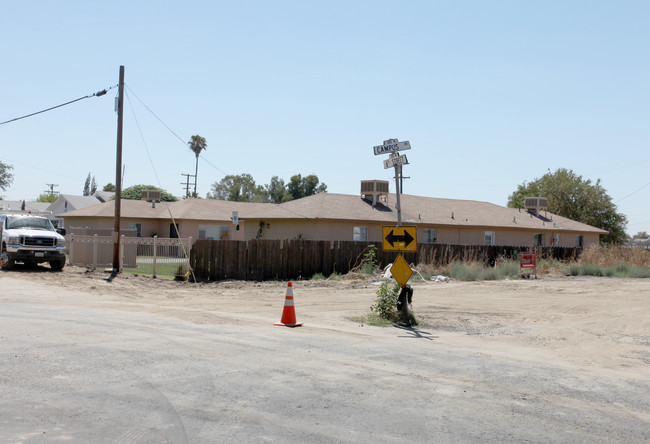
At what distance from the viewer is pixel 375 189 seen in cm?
3972

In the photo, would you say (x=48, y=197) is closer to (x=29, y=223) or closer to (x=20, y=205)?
(x=20, y=205)

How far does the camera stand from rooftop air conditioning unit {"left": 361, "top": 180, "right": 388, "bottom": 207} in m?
39.8

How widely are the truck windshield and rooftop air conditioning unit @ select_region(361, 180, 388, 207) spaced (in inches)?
791

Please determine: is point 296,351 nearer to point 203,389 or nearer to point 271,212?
point 203,389

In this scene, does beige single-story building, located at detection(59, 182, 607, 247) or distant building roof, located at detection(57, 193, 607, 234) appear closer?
beige single-story building, located at detection(59, 182, 607, 247)

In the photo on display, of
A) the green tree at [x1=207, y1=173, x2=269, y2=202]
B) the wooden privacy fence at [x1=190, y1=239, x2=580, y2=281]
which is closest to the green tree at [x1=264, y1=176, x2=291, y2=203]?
the green tree at [x1=207, y1=173, x2=269, y2=202]

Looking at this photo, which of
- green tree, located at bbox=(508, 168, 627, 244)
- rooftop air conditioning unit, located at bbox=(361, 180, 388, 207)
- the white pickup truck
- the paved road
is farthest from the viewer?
green tree, located at bbox=(508, 168, 627, 244)

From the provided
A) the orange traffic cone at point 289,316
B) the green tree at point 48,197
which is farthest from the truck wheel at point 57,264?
the green tree at point 48,197

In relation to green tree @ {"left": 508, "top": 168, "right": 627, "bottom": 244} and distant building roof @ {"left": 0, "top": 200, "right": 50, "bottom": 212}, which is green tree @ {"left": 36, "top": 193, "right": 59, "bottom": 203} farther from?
green tree @ {"left": 508, "top": 168, "right": 627, "bottom": 244}

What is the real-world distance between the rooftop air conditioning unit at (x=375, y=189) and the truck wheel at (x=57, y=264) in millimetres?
19988

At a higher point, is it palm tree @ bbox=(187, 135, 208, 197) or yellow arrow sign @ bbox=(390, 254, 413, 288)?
palm tree @ bbox=(187, 135, 208, 197)

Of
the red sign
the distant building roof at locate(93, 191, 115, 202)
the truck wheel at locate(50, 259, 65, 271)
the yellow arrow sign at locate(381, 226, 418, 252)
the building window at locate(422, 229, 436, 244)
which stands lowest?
the truck wheel at locate(50, 259, 65, 271)

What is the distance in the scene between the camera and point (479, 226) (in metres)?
40.8

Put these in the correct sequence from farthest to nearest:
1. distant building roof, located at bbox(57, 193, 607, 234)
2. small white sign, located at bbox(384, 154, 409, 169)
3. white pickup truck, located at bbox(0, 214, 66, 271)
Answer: distant building roof, located at bbox(57, 193, 607, 234), white pickup truck, located at bbox(0, 214, 66, 271), small white sign, located at bbox(384, 154, 409, 169)
